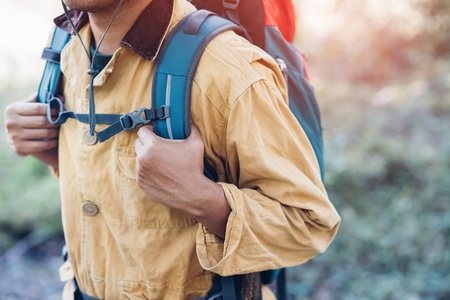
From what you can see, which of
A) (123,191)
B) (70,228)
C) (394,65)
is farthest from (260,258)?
(394,65)

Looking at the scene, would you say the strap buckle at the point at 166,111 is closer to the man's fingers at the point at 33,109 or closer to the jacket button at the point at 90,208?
the jacket button at the point at 90,208

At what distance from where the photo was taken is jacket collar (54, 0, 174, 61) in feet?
4.08

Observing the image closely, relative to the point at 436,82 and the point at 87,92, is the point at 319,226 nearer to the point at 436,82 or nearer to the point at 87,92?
the point at 87,92

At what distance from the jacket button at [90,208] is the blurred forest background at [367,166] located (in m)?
2.38

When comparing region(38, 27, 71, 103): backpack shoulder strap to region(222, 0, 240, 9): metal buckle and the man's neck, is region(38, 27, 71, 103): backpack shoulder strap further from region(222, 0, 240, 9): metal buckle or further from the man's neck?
region(222, 0, 240, 9): metal buckle

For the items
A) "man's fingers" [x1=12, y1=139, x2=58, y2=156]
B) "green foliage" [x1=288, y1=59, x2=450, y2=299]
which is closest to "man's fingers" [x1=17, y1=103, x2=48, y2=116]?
"man's fingers" [x1=12, y1=139, x2=58, y2=156]

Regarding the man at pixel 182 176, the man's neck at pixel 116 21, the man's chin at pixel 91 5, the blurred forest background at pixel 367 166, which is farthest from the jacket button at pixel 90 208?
the blurred forest background at pixel 367 166

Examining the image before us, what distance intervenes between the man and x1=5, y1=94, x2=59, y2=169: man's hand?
121mm

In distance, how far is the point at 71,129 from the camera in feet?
4.97

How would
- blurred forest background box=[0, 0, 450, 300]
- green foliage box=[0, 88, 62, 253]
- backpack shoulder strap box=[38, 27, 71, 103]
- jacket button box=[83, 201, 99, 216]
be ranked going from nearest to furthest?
jacket button box=[83, 201, 99, 216], backpack shoulder strap box=[38, 27, 71, 103], blurred forest background box=[0, 0, 450, 300], green foliage box=[0, 88, 62, 253]

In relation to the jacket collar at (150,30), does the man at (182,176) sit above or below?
below

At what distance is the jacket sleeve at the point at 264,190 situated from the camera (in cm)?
123

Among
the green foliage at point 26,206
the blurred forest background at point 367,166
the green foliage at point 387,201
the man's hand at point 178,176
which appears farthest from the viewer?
the green foliage at point 26,206

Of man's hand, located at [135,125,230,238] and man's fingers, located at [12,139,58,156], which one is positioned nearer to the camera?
man's hand, located at [135,125,230,238]
